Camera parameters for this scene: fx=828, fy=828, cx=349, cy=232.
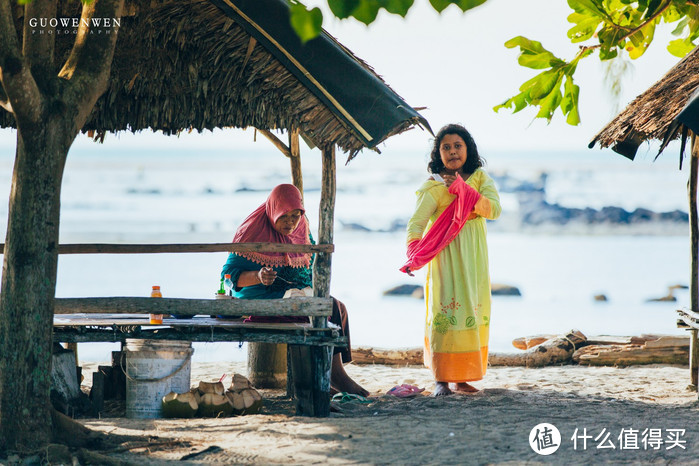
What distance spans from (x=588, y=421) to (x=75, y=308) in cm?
348

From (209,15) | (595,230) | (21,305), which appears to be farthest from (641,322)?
(595,230)

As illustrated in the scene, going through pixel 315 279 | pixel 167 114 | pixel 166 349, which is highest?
pixel 167 114

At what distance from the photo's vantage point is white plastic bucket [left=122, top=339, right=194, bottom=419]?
571 centimetres

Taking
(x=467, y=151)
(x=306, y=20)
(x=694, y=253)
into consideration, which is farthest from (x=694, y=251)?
(x=306, y=20)

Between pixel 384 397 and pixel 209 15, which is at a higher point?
pixel 209 15

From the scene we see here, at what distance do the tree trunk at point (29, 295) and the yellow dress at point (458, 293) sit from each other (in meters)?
2.90

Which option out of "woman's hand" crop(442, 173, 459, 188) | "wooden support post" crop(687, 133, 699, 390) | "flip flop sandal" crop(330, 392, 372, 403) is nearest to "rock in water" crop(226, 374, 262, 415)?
"flip flop sandal" crop(330, 392, 372, 403)

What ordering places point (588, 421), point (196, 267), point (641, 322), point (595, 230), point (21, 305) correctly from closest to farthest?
point (21, 305), point (588, 421), point (641, 322), point (196, 267), point (595, 230)

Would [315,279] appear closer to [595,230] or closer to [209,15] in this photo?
[209,15]

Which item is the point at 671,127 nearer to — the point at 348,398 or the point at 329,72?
the point at 329,72

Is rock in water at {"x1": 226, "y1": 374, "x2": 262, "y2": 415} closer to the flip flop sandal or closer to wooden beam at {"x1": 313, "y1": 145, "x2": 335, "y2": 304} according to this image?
the flip flop sandal

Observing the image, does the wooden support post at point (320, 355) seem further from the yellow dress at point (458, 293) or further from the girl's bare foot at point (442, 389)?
the girl's bare foot at point (442, 389)

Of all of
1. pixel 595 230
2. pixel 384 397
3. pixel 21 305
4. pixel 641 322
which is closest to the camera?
pixel 21 305

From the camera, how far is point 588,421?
5.43 metres
